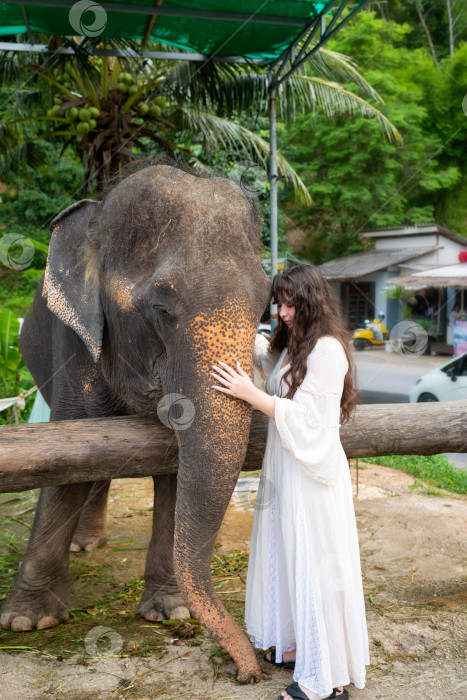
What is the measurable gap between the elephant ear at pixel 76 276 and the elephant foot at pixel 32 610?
141 cm

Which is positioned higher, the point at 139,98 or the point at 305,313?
the point at 139,98

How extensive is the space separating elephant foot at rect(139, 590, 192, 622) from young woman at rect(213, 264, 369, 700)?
0.97m

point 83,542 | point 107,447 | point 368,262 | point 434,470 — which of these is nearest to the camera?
point 107,447

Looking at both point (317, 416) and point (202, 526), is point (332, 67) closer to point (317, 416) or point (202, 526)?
point (317, 416)

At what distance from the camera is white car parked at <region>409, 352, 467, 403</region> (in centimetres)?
869

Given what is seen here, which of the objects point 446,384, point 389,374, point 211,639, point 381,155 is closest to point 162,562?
point 211,639

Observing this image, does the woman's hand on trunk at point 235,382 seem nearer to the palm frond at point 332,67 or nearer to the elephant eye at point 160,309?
the elephant eye at point 160,309

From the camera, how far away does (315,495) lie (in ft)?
8.51

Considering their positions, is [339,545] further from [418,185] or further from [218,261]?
[418,185]

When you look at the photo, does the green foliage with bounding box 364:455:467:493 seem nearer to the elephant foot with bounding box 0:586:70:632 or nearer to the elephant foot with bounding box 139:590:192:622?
the elephant foot with bounding box 139:590:192:622

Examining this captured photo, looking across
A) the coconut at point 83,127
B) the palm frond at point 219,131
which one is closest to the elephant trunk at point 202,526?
the coconut at point 83,127

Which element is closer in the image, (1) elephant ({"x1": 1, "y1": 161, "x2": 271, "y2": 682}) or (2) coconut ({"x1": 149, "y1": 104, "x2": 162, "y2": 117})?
(1) elephant ({"x1": 1, "y1": 161, "x2": 271, "y2": 682})

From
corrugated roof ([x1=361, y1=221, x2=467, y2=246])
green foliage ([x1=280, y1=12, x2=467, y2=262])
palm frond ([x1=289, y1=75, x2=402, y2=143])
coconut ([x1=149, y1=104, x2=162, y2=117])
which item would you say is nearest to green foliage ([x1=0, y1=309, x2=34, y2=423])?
coconut ([x1=149, y1=104, x2=162, y2=117])

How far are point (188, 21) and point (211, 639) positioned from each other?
206 inches
